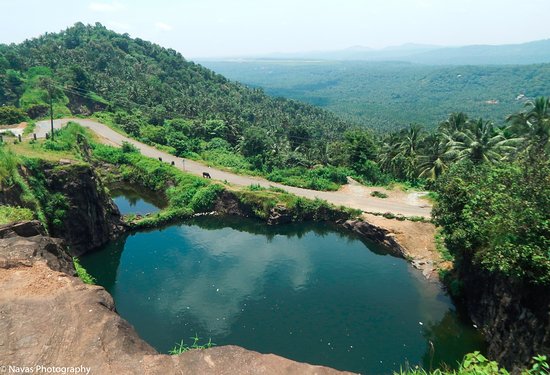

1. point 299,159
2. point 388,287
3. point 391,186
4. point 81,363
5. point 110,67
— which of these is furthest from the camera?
point 110,67

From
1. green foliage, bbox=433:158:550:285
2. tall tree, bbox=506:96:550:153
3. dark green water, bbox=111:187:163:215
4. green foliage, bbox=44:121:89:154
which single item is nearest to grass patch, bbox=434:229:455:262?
green foliage, bbox=433:158:550:285

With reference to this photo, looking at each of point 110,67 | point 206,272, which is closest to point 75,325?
point 206,272

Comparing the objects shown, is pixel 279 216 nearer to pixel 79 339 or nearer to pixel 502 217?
pixel 502 217

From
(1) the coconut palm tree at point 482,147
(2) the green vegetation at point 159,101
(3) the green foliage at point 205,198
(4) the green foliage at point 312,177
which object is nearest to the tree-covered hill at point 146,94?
(2) the green vegetation at point 159,101

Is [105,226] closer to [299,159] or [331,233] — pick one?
[331,233]

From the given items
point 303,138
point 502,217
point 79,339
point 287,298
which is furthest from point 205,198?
point 79,339

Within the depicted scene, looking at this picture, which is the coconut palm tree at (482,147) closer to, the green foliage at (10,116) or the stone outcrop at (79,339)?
the stone outcrop at (79,339)
